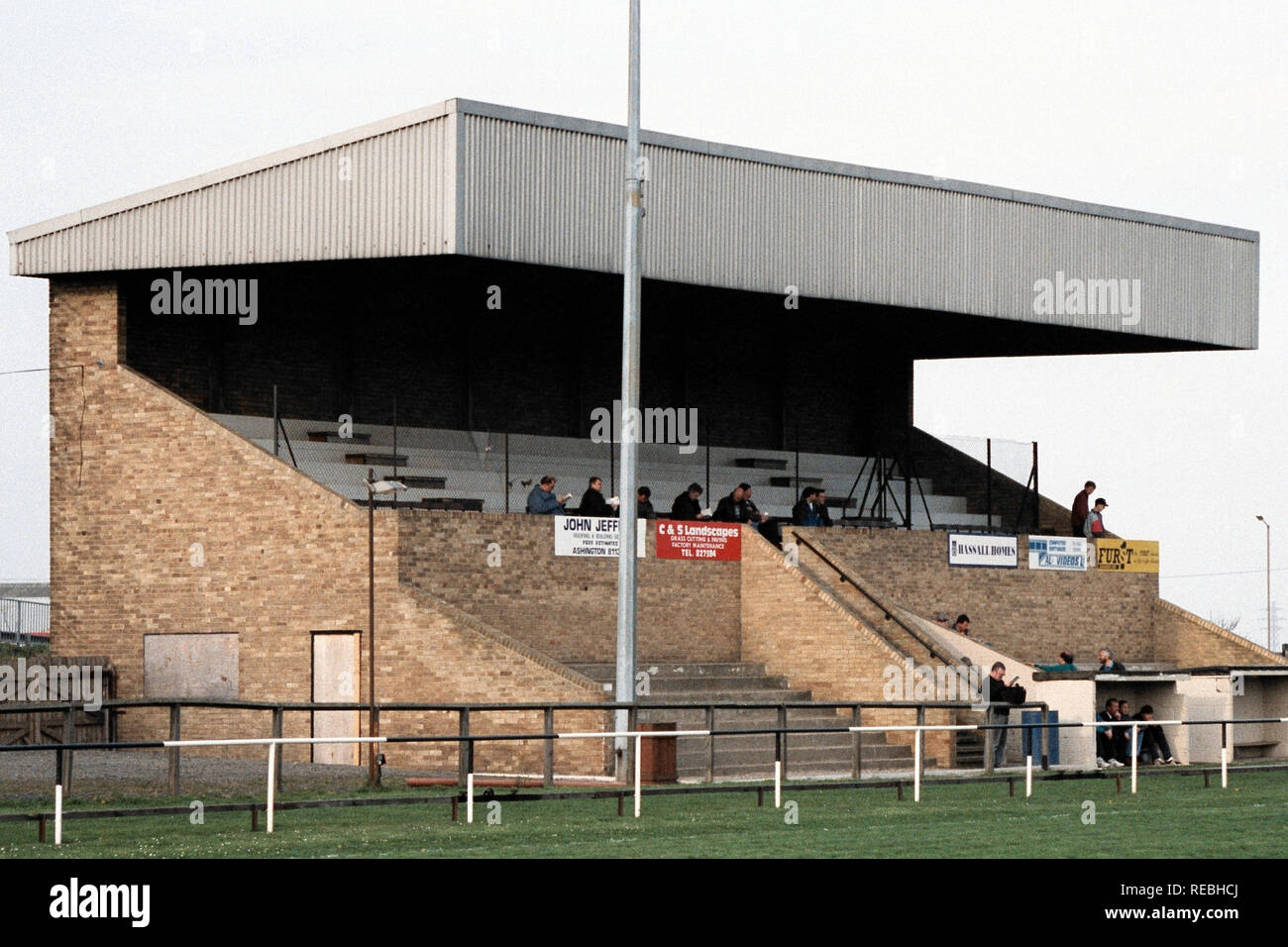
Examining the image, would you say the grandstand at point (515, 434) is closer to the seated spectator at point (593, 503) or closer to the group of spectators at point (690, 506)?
the group of spectators at point (690, 506)

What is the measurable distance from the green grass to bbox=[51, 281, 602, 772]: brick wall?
678 centimetres

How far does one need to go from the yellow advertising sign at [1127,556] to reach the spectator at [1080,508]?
0.54m

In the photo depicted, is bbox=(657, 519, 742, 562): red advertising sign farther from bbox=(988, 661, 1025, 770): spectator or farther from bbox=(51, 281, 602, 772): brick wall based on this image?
bbox=(988, 661, 1025, 770): spectator

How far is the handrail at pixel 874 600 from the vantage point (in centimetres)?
3256

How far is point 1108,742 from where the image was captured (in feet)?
97.2

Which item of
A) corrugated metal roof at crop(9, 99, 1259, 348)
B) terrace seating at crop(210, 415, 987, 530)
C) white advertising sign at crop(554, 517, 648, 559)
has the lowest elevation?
white advertising sign at crop(554, 517, 648, 559)

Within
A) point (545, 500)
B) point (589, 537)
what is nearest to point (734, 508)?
point (589, 537)

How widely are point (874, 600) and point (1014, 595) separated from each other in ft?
19.8

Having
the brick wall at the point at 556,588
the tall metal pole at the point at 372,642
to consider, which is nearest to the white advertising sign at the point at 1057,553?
the brick wall at the point at 556,588

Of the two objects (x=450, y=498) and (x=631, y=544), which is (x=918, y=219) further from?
(x=631, y=544)

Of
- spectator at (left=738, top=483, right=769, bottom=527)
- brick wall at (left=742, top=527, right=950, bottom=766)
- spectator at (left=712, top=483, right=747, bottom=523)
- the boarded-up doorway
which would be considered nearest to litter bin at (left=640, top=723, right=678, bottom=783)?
brick wall at (left=742, top=527, right=950, bottom=766)

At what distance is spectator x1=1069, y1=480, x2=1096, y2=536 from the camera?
4112 centimetres
